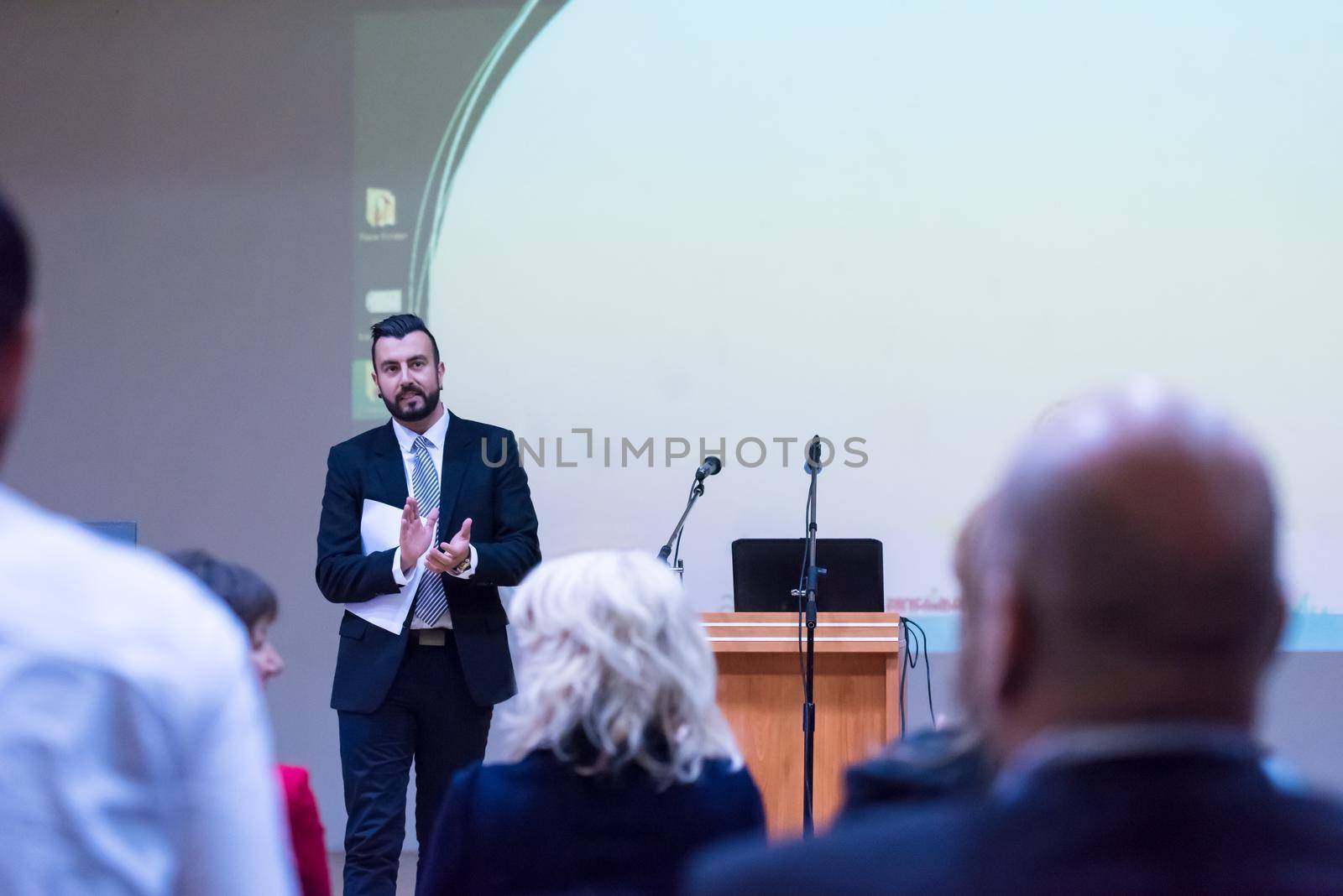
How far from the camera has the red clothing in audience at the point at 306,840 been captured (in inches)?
73.8

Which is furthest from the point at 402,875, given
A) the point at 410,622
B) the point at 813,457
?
the point at 813,457

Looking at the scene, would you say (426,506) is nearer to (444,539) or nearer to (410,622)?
(444,539)

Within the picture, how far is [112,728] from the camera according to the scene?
83cm

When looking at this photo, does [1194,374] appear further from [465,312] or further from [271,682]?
[271,682]

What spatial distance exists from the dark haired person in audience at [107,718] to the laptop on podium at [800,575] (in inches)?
122

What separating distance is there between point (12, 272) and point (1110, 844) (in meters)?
0.71

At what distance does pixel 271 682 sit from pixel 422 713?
65.2 inches

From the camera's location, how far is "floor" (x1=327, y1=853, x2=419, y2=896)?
430 centimetres

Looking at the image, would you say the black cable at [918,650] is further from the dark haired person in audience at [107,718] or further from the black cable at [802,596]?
the dark haired person in audience at [107,718]

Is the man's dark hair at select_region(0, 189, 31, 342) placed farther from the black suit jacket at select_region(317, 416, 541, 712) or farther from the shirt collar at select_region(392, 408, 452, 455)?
the shirt collar at select_region(392, 408, 452, 455)

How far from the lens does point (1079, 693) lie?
689mm

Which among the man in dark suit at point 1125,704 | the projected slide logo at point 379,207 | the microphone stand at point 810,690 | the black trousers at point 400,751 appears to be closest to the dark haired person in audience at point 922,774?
the man in dark suit at point 1125,704

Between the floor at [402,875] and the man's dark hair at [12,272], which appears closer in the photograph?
the man's dark hair at [12,272]

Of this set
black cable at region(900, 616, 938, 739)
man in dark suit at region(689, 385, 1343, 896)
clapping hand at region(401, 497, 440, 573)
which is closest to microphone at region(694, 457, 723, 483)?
clapping hand at region(401, 497, 440, 573)
